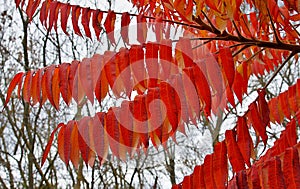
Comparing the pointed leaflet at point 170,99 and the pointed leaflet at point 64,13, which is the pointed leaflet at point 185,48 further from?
the pointed leaflet at point 64,13

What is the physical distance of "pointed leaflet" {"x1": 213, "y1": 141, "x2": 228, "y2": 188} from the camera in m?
1.03

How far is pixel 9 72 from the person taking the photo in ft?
17.4

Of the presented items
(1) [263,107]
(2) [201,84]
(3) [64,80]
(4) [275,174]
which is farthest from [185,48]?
(4) [275,174]

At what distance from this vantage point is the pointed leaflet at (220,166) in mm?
1035

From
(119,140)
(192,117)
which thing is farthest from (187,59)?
(119,140)

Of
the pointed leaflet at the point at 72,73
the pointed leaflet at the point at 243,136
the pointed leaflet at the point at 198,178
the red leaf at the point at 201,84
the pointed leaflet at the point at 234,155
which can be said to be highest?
the pointed leaflet at the point at 72,73

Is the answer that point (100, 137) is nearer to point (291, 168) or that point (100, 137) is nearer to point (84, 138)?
point (84, 138)


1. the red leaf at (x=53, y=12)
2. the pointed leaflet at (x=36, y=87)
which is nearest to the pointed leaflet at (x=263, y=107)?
the pointed leaflet at (x=36, y=87)

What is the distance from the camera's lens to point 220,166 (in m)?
1.05

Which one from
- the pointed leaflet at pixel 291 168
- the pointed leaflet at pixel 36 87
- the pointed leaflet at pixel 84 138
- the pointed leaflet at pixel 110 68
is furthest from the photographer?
the pointed leaflet at pixel 36 87

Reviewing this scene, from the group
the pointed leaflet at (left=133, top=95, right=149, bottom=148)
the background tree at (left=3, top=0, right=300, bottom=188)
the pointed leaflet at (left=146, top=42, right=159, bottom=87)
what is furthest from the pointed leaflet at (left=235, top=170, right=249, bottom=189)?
the pointed leaflet at (left=146, top=42, right=159, bottom=87)

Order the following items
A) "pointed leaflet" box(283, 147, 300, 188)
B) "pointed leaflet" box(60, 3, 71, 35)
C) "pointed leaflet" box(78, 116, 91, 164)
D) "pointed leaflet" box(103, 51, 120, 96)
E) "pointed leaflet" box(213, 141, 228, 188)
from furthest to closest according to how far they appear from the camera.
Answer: "pointed leaflet" box(60, 3, 71, 35), "pointed leaflet" box(103, 51, 120, 96), "pointed leaflet" box(78, 116, 91, 164), "pointed leaflet" box(213, 141, 228, 188), "pointed leaflet" box(283, 147, 300, 188)

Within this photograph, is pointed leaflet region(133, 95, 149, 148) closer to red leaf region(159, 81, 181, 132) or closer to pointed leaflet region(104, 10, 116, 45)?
red leaf region(159, 81, 181, 132)

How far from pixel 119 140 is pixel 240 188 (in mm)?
345
